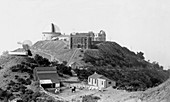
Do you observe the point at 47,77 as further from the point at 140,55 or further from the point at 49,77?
the point at 140,55

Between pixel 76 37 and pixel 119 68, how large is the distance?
53.1 ft

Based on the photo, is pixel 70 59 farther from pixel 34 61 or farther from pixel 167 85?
pixel 167 85

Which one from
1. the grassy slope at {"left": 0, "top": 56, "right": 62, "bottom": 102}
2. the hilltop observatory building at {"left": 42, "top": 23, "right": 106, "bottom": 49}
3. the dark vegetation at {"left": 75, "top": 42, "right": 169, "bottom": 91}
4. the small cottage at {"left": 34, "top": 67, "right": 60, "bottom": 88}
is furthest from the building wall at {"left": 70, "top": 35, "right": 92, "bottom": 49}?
the small cottage at {"left": 34, "top": 67, "right": 60, "bottom": 88}

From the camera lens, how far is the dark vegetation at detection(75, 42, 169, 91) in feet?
213

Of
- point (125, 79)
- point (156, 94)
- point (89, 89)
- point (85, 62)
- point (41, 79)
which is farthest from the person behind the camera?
point (85, 62)

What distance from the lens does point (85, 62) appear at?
2926 inches

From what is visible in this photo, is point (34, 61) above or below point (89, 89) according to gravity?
above

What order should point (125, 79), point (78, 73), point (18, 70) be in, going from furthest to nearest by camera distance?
point (125, 79) → point (78, 73) → point (18, 70)

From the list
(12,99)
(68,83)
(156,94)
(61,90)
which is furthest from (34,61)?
(156,94)

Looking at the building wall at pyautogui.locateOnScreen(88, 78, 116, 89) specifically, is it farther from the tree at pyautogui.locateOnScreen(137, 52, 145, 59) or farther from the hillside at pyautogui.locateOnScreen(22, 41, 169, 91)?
the tree at pyautogui.locateOnScreen(137, 52, 145, 59)

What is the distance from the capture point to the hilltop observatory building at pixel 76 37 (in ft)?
282

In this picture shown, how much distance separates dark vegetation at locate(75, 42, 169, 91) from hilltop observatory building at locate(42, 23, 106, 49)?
3.69 metres

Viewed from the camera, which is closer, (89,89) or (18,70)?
(89,89)

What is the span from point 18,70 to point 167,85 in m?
31.1
